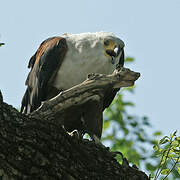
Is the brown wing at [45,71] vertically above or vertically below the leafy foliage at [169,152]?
above

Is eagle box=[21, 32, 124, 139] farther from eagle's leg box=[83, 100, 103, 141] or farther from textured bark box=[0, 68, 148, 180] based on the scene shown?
textured bark box=[0, 68, 148, 180]

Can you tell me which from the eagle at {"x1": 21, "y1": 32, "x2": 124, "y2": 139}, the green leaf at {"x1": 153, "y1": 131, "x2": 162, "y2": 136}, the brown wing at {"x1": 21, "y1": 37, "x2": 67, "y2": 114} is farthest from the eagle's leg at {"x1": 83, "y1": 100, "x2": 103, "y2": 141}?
the green leaf at {"x1": 153, "y1": 131, "x2": 162, "y2": 136}

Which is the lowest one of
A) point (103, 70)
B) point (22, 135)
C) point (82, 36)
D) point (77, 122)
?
point (22, 135)

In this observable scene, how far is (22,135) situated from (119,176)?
874mm

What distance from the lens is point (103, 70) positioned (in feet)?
17.1

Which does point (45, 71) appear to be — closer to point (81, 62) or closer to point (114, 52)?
point (81, 62)

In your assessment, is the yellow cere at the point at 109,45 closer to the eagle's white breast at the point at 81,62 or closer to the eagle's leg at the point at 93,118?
the eagle's white breast at the point at 81,62

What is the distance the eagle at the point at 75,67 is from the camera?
5.16 meters

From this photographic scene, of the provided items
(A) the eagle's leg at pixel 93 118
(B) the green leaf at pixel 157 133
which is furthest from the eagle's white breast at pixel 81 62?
(B) the green leaf at pixel 157 133

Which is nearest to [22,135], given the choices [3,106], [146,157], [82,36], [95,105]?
[3,106]

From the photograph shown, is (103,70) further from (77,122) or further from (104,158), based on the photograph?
(104,158)

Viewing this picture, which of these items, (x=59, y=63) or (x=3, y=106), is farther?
(x=59, y=63)

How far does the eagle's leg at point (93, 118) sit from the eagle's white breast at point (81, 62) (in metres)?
0.33

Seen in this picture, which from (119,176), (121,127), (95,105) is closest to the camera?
(119,176)
